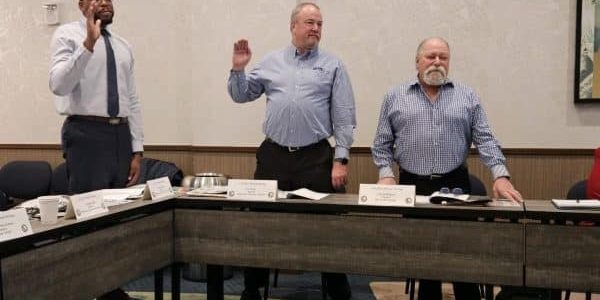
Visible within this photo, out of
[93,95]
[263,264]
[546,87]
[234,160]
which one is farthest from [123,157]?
[546,87]

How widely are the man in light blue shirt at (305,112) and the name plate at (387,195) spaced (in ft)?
3.03

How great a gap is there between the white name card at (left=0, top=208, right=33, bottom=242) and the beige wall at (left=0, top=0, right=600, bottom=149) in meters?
2.55

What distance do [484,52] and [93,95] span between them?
2.24 m

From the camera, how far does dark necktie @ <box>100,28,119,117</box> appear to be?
2580mm

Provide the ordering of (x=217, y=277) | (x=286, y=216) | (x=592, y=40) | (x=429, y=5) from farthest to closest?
(x=429, y=5), (x=592, y=40), (x=217, y=277), (x=286, y=216)

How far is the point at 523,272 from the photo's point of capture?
1.71 m

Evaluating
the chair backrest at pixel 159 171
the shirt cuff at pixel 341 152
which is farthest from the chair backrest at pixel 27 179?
the shirt cuff at pixel 341 152

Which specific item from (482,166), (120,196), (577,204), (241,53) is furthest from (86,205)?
(482,166)

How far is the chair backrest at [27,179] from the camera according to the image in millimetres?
4086

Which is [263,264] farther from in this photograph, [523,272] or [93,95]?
[93,95]

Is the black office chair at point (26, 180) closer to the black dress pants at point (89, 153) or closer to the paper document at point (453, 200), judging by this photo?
the black dress pants at point (89, 153)

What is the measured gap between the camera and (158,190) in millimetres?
2045

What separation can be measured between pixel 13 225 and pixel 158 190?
69 cm

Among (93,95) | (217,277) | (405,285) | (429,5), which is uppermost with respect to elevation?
(429,5)
